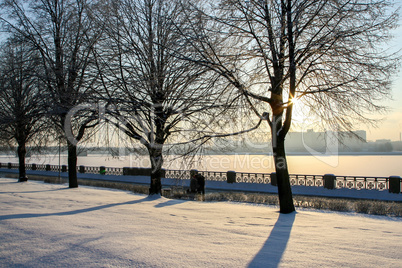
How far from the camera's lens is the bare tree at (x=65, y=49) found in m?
11.0

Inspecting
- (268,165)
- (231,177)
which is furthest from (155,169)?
(268,165)

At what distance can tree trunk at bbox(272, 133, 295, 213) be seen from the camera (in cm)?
908

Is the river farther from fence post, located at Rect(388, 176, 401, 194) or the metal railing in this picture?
fence post, located at Rect(388, 176, 401, 194)

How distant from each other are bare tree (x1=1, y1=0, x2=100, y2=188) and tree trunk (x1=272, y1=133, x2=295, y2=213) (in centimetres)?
614

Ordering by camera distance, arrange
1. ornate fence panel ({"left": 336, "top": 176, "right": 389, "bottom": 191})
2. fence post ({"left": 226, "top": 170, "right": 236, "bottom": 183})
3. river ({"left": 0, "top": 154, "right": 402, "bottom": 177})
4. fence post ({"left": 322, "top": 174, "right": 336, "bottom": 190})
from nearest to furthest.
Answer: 1. river ({"left": 0, "top": 154, "right": 402, "bottom": 177})
2. ornate fence panel ({"left": 336, "top": 176, "right": 389, "bottom": 191})
3. fence post ({"left": 322, "top": 174, "right": 336, "bottom": 190})
4. fence post ({"left": 226, "top": 170, "right": 236, "bottom": 183})

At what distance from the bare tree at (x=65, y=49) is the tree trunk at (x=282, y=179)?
242 inches

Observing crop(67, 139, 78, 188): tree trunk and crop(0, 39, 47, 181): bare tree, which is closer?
crop(0, 39, 47, 181): bare tree

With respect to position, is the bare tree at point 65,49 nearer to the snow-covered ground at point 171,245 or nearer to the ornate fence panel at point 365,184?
the snow-covered ground at point 171,245

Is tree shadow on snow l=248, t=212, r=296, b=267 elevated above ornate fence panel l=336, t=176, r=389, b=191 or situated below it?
above

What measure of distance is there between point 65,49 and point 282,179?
34.6 feet

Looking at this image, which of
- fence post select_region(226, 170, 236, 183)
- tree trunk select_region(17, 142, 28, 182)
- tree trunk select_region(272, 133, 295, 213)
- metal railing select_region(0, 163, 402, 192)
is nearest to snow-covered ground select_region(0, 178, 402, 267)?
tree trunk select_region(272, 133, 295, 213)

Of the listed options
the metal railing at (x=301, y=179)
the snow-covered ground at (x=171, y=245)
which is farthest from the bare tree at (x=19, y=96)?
the snow-covered ground at (x=171, y=245)

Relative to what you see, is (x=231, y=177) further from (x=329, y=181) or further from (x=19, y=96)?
(x=19, y=96)

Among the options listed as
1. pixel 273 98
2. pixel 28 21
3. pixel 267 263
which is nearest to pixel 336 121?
pixel 273 98
